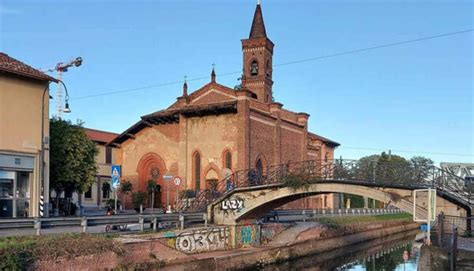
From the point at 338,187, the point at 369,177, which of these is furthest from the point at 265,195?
the point at 369,177

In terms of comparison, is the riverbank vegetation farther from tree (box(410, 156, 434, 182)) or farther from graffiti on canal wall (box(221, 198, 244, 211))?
tree (box(410, 156, 434, 182))

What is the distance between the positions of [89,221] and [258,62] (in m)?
38.6

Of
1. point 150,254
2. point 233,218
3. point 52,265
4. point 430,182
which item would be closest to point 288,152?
point 233,218

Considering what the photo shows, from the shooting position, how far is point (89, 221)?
68.3ft

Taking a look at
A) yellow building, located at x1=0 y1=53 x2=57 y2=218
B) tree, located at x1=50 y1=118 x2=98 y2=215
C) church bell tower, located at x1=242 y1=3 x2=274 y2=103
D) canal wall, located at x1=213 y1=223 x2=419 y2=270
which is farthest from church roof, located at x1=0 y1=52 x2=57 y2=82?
church bell tower, located at x1=242 y1=3 x2=274 y2=103

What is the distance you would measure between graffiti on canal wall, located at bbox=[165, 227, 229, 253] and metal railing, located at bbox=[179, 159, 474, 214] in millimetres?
3031

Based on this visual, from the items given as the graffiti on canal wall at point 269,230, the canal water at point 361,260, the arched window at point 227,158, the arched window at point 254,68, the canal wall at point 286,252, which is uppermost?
the arched window at point 254,68

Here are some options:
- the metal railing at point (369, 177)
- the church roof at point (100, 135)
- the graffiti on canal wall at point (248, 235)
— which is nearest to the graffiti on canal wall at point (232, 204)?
the metal railing at point (369, 177)

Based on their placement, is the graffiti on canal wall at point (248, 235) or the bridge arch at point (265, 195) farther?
the graffiti on canal wall at point (248, 235)

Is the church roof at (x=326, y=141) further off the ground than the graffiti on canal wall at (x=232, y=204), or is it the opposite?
the church roof at (x=326, y=141)

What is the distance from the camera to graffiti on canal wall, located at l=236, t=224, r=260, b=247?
2975cm

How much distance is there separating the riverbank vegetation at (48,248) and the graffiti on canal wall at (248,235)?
11.1 m

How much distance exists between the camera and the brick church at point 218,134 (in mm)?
46906

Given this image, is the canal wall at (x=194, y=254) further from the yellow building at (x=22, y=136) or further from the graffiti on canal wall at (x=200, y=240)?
the yellow building at (x=22, y=136)
